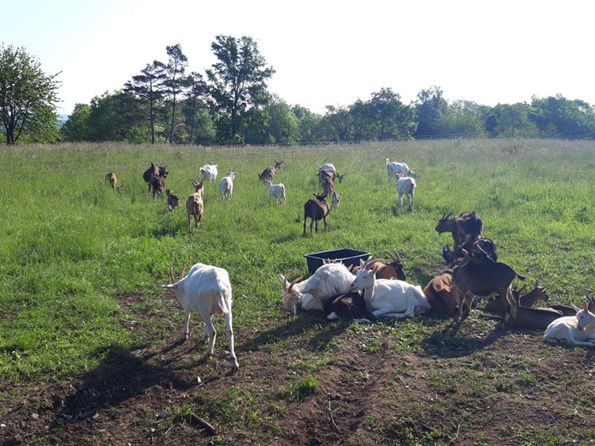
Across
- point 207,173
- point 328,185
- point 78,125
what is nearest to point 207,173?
point 207,173

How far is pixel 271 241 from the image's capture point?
11.4 m

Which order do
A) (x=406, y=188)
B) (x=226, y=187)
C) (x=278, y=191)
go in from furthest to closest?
(x=226, y=187), (x=406, y=188), (x=278, y=191)

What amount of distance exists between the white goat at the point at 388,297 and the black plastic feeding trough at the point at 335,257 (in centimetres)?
109

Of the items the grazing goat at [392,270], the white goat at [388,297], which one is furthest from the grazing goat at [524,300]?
the grazing goat at [392,270]

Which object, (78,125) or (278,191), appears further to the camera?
(78,125)

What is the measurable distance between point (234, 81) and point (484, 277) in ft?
153

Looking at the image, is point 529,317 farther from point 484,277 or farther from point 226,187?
point 226,187

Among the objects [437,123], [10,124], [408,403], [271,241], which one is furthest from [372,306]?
[437,123]

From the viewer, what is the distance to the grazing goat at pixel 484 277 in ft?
22.6

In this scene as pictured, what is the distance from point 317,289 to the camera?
23.8 feet

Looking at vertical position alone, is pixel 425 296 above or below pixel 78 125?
below

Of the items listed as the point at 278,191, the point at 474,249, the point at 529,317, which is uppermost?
the point at 278,191

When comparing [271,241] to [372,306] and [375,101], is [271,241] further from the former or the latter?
[375,101]

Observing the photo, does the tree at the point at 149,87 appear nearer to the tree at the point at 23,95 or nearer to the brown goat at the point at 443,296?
the tree at the point at 23,95
